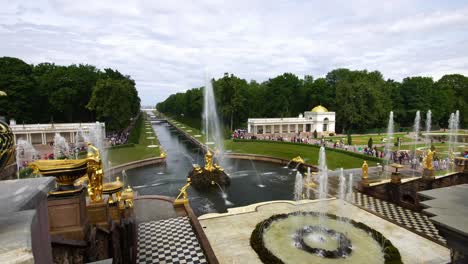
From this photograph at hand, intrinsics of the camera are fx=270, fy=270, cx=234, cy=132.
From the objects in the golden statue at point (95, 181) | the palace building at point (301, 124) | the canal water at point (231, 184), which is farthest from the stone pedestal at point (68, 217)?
the palace building at point (301, 124)

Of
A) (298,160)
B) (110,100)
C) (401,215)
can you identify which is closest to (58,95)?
(110,100)

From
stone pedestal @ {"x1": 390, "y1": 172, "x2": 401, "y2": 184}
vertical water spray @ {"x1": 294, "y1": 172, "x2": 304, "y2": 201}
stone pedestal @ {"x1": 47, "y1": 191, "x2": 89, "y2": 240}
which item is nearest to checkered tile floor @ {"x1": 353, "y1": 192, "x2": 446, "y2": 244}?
stone pedestal @ {"x1": 390, "y1": 172, "x2": 401, "y2": 184}

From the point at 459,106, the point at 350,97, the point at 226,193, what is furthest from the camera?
the point at 459,106

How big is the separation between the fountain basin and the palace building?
42478mm

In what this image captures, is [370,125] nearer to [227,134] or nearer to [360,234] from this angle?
[227,134]

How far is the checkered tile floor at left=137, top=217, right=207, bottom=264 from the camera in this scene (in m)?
10.7

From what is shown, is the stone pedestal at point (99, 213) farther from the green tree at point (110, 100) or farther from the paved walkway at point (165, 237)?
the green tree at point (110, 100)

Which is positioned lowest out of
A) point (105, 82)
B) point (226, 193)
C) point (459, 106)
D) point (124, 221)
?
point (226, 193)

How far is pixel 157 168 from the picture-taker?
28797 millimetres

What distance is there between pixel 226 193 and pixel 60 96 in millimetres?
40024

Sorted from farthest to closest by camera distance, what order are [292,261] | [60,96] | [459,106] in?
[459,106]
[60,96]
[292,261]

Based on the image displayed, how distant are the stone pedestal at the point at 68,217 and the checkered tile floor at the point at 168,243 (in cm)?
493

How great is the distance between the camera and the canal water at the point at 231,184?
1875 centimetres

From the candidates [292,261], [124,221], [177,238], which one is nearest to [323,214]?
[292,261]
